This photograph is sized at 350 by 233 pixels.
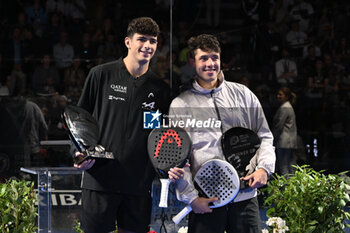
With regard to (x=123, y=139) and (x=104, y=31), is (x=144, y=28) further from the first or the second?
(x=104, y=31)

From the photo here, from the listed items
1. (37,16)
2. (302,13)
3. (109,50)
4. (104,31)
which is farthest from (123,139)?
(302,13)

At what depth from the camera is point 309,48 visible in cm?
468

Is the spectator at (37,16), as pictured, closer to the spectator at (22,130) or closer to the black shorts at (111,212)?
the spectator at (22,130)

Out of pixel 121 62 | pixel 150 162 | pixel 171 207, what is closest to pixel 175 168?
pixel 150 162

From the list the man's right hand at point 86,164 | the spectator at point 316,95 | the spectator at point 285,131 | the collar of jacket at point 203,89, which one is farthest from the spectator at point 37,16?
the spectator at point 316,95

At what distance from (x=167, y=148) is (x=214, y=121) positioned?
0.32 meters

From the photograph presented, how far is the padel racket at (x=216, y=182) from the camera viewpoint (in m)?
3.32

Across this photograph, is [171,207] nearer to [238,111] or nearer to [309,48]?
[238,111]

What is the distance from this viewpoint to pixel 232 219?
3.34 m

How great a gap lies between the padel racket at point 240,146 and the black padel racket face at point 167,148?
0.77 feet

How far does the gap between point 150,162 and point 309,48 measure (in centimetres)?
184

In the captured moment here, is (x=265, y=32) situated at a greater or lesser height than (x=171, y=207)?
greater

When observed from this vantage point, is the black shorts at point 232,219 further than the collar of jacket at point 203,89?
No

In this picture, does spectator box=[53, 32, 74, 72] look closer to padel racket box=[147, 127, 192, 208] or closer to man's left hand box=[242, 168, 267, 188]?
padel racket box=[147, 127, 192, 208]
